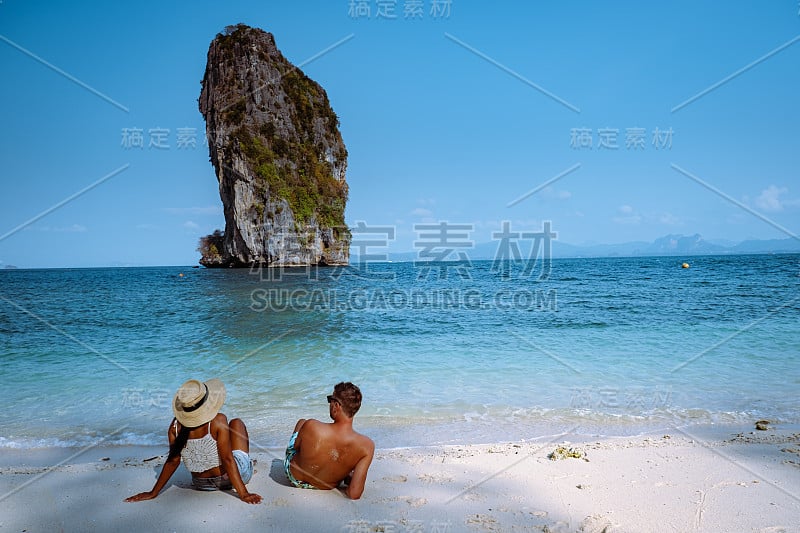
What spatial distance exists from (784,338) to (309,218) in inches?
1857

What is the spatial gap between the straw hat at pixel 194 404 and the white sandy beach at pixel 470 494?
65cm

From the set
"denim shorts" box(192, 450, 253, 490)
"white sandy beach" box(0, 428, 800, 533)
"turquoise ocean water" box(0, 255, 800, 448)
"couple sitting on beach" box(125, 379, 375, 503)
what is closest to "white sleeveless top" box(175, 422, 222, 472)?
"couple sitting on beach" box(125, 379, 375, 503)

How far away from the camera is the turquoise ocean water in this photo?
19.0 ft

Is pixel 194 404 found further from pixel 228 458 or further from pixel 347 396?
pixel 347 396

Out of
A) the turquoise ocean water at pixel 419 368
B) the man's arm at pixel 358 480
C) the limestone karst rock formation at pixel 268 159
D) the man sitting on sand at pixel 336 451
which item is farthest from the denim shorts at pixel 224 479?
the limestone karst rock formation at pixel 268 159

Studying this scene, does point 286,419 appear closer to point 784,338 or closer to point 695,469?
point 695,469

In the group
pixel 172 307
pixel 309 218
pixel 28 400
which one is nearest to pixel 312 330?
pixel 28 400

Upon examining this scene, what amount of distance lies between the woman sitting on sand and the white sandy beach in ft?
0.34

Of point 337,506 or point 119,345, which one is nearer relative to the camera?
point 337,506

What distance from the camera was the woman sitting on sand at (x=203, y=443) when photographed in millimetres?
3314

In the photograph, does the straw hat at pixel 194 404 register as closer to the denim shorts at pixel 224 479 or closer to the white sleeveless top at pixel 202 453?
the white sleeveless top at pixel 202 453

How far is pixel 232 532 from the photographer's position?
3.08m

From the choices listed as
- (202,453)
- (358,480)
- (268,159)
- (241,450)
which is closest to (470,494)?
(358,480)

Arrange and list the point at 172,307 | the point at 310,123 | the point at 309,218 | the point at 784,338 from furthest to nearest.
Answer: the point at 310,123 → the point at 309,218 → the point at 172,307 → the point at 784,338
